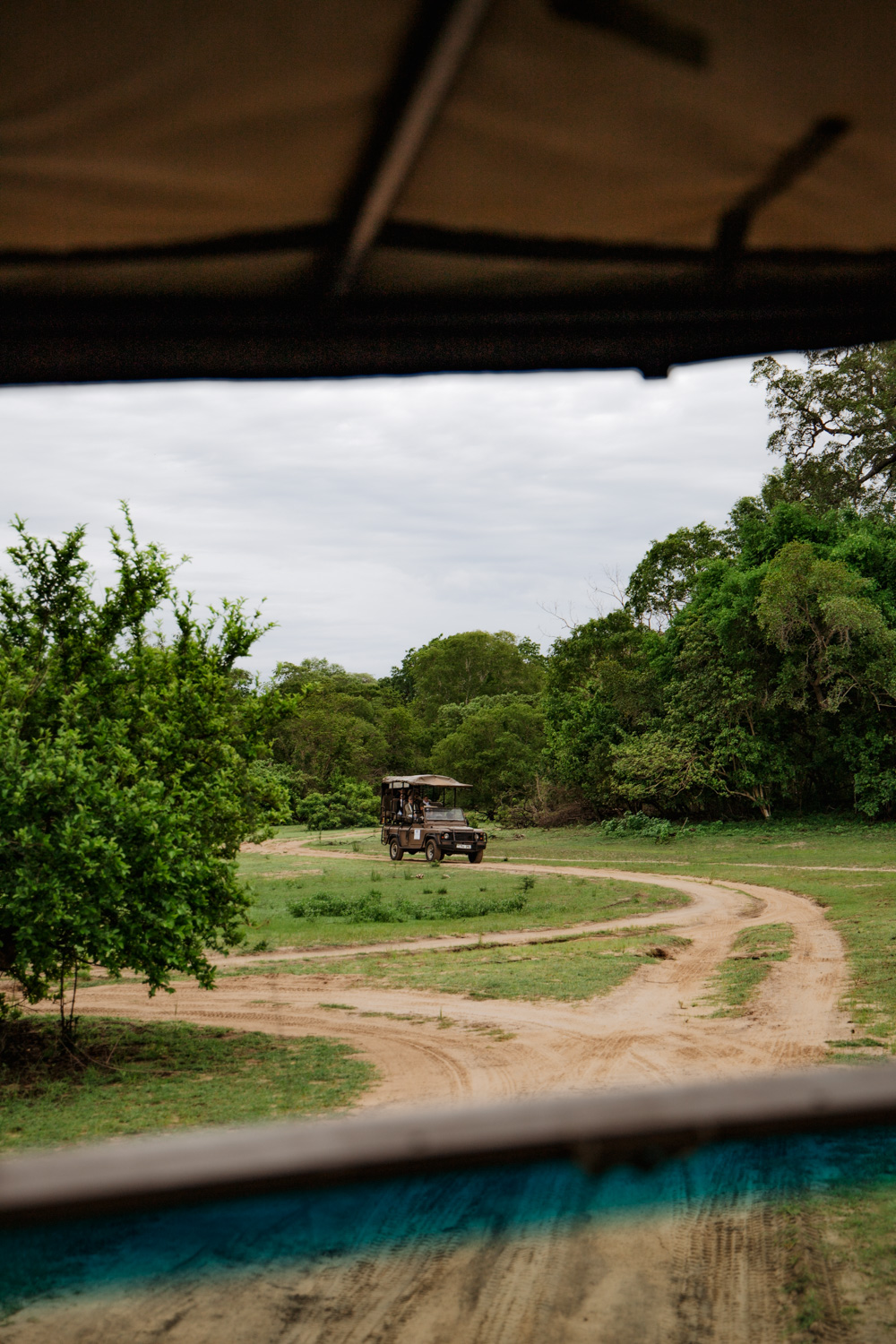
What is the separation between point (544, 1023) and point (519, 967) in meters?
2.83

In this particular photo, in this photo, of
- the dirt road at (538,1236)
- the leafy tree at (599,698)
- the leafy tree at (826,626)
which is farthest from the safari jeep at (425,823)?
the dirt road at (538,1236)

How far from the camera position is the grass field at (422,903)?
1377 cm

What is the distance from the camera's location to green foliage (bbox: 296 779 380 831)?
4147 centimetres

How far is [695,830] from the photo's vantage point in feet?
100.0

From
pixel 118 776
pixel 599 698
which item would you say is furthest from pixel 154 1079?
pixel 599 698

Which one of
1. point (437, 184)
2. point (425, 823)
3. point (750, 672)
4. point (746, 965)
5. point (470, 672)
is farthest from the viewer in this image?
point (470, 672)

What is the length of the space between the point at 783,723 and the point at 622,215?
3018 centimetres

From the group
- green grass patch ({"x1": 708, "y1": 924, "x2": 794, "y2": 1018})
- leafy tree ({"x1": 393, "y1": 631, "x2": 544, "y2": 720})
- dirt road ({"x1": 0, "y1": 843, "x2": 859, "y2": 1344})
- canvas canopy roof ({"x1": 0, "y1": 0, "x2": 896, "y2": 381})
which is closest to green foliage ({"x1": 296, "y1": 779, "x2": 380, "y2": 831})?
leafy tree ({"x1": 393, "y1": 631, "x2": 544, "y2": 720})

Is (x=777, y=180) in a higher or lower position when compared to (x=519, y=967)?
higher

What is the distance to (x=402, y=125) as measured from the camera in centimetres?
171

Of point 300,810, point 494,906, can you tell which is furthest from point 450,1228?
point 300,810

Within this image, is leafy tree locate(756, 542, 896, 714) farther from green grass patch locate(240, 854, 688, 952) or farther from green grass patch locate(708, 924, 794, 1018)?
green grass patch locate(708, 924, 794, 1018)

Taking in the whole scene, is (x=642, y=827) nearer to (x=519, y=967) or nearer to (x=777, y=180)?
(x=519, y=967)

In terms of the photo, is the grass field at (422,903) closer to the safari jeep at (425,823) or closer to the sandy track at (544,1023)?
the sandy track at (544,1023)
